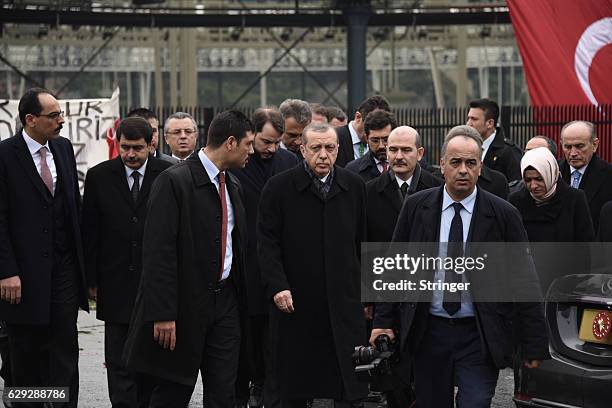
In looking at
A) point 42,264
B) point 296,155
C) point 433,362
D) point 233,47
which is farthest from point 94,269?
point 233,47

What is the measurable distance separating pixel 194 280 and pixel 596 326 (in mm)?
2196

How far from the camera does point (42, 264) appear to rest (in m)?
8.08

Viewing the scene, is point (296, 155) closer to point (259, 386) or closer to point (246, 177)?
point (246, 177)

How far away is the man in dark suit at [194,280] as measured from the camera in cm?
692

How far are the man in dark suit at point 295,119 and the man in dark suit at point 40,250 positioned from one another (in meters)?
2.08

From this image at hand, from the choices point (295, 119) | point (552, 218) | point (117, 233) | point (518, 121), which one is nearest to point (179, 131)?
point (295, 119)

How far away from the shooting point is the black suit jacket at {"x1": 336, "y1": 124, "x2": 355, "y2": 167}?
36.0 ft

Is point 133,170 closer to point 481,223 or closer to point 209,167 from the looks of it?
point 209,167

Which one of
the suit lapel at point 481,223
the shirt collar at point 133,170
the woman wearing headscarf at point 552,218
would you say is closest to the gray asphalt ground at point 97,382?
the woman wearing headscarf at point 552,218

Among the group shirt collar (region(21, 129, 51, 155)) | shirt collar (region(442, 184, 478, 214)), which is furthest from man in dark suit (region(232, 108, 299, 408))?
shirt collar (region(442, 184, 478, 214))

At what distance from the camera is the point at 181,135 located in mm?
10219

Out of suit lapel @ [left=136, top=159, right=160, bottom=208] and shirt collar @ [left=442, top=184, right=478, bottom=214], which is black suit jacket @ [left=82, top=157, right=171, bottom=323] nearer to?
suit lapel @ [left=136, top=159, right=160, bottom=208]

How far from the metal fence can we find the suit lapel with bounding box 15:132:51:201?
31.8ft

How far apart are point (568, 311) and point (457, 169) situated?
1207mm
